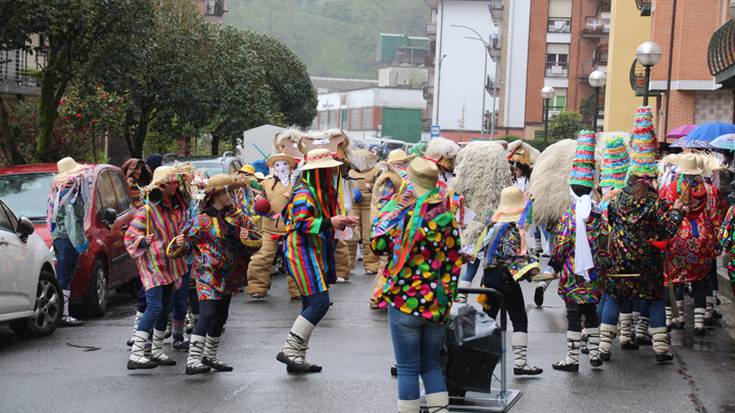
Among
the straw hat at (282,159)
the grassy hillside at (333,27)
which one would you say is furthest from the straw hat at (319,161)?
the grassy hillside at (333,27)

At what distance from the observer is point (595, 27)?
65.2 meters

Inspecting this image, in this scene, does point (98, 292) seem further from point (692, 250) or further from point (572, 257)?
point (692, 250)

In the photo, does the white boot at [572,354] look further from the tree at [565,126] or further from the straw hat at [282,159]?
the tree at [565,126]

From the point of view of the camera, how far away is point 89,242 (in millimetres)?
11922

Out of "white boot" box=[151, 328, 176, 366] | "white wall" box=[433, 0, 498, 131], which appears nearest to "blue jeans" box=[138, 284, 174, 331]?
"white boot" box=[151, 328, 176, 366]

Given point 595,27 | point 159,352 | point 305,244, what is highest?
point 595,27

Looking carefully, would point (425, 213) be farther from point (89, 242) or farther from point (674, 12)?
point (674, 12)

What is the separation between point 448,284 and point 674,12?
21117 mm

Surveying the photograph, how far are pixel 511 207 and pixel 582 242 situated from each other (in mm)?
662

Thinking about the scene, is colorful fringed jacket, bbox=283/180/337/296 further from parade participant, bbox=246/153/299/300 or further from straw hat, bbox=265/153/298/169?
parade participant, bbox=246/153/299/300

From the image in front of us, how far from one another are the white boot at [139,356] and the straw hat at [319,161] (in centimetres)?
203

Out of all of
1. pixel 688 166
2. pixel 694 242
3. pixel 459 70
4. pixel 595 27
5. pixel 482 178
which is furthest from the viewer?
pixel 459 70

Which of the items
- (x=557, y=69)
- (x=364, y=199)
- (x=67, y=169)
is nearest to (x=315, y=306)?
(x=67, y=169)

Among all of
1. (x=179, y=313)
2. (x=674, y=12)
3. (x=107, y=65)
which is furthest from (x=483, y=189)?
(x=674, y=12)
